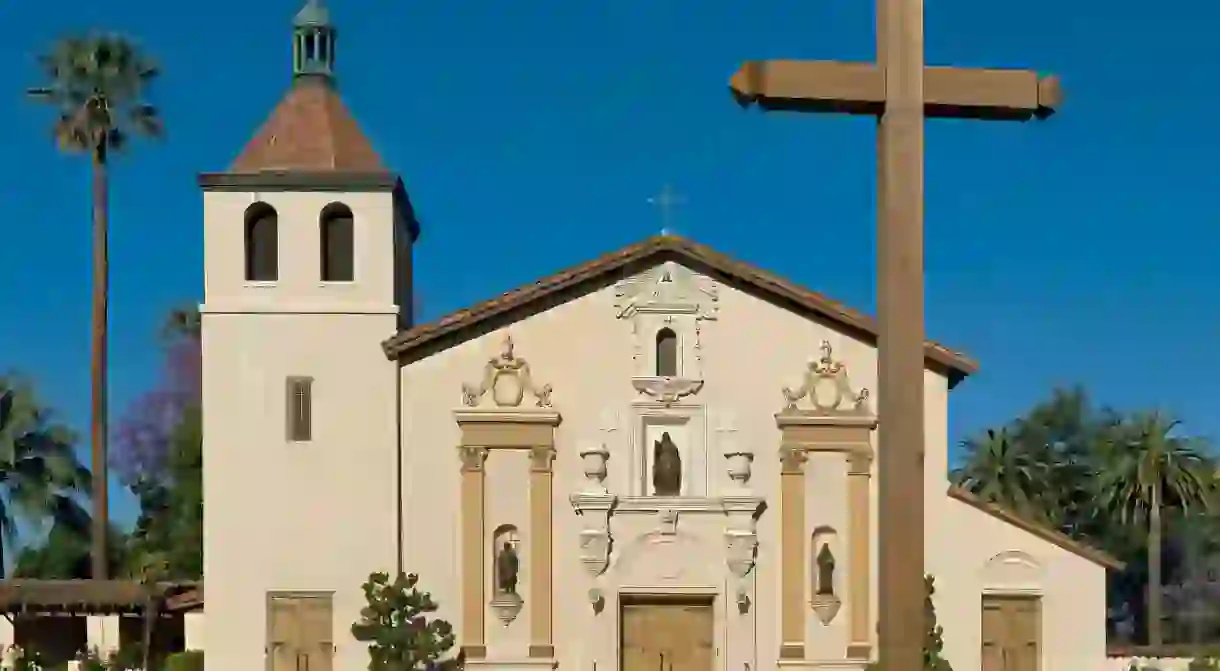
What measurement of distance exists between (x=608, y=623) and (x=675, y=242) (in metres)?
5.99

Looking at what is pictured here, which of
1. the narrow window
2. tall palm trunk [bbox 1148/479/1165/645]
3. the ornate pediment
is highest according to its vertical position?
the ornate pediment

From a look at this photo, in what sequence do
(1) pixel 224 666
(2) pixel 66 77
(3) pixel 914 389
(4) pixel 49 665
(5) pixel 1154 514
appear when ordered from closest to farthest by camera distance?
(3) pixel 914 389 → (1) pixel 224 666 → (4) pixel 49 665 → (2) pixel 66 77 → (5) pixel 1154 514

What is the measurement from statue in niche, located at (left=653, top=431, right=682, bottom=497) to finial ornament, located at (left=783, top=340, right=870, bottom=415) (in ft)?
6.19

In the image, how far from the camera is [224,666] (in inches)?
1107

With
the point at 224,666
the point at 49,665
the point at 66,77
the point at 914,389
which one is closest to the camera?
the point at 914,389

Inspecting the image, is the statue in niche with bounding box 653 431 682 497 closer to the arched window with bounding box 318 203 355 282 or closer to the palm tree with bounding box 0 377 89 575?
the arched window with bounding box 318 203 355 282

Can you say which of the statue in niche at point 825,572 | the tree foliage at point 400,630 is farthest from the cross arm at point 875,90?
the statue in niche at point 825,572

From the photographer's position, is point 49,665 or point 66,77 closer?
point 49,665

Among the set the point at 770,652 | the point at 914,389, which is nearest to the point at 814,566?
the point at 770,652

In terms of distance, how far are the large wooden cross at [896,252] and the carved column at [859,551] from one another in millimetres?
21513

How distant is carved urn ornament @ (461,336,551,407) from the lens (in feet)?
93.6

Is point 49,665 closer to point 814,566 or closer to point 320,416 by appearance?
point 320,416

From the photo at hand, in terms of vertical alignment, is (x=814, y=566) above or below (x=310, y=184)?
below

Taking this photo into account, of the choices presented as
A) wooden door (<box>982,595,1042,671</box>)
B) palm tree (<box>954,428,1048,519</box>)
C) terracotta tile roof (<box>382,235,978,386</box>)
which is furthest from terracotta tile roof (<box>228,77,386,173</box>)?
palm tree (<box>954,428,1048,519</box>)
